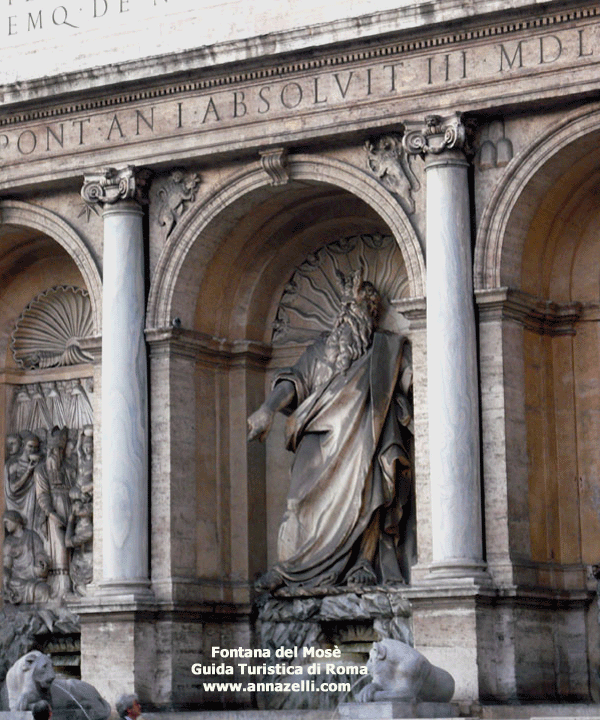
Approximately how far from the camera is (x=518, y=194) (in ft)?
78.7

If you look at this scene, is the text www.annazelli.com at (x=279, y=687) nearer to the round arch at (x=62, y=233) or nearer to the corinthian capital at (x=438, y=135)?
the round arch at (x=62, y=233)

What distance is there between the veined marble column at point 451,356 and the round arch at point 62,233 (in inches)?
184

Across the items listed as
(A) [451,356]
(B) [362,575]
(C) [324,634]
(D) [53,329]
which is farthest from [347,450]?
(D) [53,329]

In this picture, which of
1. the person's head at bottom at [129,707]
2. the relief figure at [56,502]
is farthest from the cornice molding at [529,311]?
the relief figure at [56,502]

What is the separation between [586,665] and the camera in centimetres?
2436

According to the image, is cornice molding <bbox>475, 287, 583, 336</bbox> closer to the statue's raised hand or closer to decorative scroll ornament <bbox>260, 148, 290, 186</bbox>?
decorative scroll ornament <bbox>260, 148, 290, 186</bbox>

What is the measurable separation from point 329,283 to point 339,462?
2.54 metres

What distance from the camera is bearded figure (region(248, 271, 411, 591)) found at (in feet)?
84.4

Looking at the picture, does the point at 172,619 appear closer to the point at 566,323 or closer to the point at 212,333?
the point at 212,333

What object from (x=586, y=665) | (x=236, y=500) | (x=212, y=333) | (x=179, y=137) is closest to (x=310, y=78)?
(x=179, y=137)

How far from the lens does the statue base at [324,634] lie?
25.0 meters

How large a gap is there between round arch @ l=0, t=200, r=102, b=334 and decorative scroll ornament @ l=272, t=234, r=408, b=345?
251 centimetres

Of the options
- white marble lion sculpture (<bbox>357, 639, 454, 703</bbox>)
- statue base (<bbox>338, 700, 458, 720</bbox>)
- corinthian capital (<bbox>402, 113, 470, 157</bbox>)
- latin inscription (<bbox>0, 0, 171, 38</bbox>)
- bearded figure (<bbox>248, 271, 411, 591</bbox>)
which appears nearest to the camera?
statue base (<bbox>338, 700, 458, 720</bbox>)

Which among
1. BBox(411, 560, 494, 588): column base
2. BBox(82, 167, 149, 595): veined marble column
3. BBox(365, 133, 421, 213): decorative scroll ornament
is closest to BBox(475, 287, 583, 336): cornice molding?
BBox(365, 133, 421, 213): decorative scroll ornament
